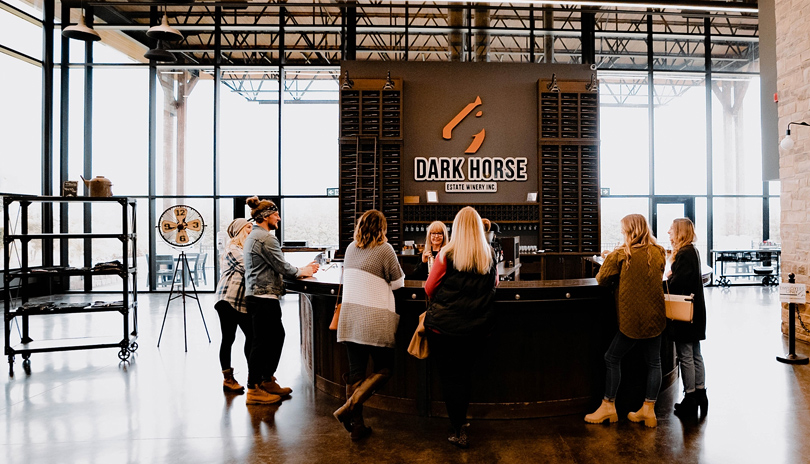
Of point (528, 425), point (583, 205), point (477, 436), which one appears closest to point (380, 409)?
point (477, 436)

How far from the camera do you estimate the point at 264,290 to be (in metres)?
3.55

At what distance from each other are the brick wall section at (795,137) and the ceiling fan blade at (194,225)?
7.05 metres

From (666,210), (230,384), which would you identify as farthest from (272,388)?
(666,210)

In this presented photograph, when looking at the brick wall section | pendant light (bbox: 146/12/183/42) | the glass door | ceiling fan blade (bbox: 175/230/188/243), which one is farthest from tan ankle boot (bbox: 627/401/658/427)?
the glass door

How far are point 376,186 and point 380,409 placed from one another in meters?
5.36

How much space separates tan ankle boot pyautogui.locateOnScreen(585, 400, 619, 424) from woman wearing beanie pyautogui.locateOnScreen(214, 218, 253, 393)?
100 inches

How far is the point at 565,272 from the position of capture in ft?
15.1

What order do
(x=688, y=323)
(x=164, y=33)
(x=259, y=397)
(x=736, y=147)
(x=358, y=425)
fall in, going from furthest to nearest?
(x=736, y=147) → (x=164, y=33) → (x=259, y=397) → (x=688, y=323) → (x=358, y=425)

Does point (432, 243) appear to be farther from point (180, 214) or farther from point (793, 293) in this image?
point (793, 293)

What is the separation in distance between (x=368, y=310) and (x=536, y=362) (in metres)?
1.29

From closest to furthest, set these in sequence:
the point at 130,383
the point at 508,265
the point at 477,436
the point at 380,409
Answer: the point at 477,436, the point at 380,409, the point at 130,383, the point at 508,265

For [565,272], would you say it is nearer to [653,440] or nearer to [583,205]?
[653,440]

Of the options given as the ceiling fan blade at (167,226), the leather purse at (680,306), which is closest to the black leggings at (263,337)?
the ceiling fan blade at (167,226)

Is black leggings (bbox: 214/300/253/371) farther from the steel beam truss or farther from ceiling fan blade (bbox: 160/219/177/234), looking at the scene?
the steel beam truss
